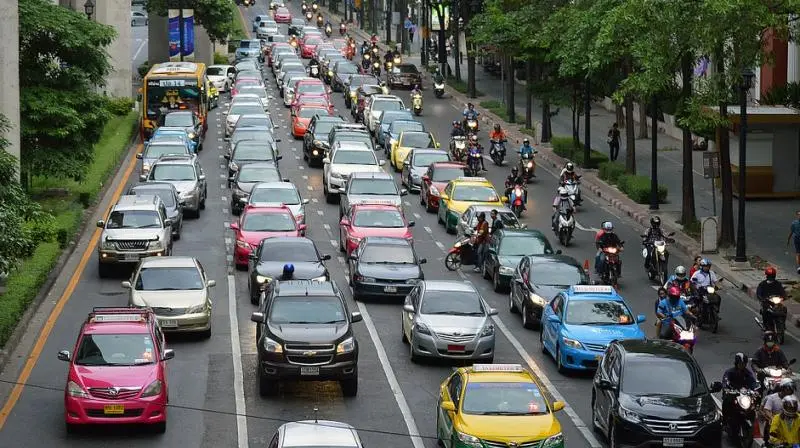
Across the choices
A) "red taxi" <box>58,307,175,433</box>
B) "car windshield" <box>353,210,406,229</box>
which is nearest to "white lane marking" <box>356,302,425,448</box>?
"red taxi" <box>58,307,175,433</box>

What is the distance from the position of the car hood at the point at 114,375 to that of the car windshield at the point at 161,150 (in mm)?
28401

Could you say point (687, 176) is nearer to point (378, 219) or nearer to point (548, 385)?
point (378, 219)

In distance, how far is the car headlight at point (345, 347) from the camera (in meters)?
26.3

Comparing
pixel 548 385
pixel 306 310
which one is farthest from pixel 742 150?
pixel 306 310

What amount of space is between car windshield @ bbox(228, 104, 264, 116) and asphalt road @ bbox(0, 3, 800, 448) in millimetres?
21790

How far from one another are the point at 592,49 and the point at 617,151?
10112 mm

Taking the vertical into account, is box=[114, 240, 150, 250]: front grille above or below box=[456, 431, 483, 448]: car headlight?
above

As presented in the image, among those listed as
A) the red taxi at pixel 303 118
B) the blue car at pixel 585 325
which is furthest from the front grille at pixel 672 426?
the red taxi at pixel 303 118

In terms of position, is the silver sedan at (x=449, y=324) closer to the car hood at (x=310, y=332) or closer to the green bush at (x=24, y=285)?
the car hood at (x=310, y=332)

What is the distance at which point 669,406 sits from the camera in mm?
22828

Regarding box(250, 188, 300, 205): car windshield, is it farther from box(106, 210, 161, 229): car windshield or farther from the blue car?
the blue car

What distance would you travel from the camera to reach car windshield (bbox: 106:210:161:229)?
38531 millimetres

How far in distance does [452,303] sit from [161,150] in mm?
24931

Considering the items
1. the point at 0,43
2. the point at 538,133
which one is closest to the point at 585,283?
the point at 0,43
